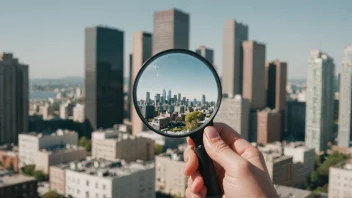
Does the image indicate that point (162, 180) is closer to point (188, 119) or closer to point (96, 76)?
point (188, 119)

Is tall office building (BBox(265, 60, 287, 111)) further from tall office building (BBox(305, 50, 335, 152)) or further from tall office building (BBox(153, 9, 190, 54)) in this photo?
tall office building (BBox(305, 50, 335, 152))

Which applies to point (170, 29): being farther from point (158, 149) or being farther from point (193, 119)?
point (193, 119)

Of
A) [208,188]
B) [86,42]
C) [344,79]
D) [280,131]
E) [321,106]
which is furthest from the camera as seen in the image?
[86,42]

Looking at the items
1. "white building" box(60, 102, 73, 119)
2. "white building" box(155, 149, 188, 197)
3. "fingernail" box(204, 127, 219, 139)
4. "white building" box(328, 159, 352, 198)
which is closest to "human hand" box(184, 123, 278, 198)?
"fingernail" box(204, 127, 219, 139)

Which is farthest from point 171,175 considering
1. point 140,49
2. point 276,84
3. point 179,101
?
point 276,84

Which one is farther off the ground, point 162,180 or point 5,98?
point 5,98

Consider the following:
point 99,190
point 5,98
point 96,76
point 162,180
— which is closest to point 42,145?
point 5,98

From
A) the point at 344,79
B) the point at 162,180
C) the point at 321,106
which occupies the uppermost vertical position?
the point at 344,79

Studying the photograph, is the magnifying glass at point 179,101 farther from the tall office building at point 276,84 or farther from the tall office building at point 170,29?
the tall office building at point 170,29
